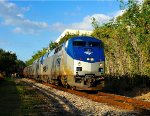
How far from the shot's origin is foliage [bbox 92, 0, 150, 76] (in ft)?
81.5

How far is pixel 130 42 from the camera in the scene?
28016mm

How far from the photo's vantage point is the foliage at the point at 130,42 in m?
24.8

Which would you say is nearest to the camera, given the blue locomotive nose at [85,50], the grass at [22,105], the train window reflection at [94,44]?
the grass at [22,105]

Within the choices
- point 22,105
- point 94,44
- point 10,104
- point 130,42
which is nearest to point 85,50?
point 94,44

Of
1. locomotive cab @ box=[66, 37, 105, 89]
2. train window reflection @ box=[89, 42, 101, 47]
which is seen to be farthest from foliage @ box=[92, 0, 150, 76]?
locomotive cab @ box=[66, 37, 105, 89]

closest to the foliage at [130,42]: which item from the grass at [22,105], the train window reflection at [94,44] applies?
the train window reflection at [94,44]

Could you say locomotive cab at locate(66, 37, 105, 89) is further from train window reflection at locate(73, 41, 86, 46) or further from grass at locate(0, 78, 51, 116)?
grass at locate(0, 78, 51, 116)

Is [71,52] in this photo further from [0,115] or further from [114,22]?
[114,22]

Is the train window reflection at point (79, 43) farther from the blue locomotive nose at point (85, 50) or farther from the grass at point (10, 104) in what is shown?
the grass at point (10, 104)

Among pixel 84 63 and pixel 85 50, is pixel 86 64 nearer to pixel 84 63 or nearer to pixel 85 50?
pixel 84 63

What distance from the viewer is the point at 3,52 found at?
132500 mm

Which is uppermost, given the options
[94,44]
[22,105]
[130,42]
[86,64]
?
[130,42]

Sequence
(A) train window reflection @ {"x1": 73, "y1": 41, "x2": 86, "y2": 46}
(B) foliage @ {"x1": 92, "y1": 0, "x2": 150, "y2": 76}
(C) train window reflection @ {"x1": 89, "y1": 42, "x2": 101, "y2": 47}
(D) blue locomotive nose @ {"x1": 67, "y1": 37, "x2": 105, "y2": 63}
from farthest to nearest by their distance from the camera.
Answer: (B) foliage @ {"x1": 92, "y1": 0, "x2": 150, "y2": 76} < (C) train window reflection @ {"x1": 89, "y1": 42, "x2": 101, "y2": 47} < (A) train window reflection @ {"x1": 73, "y1": 41, "x2": 86, "y2": 46} < (D) blue locomotive nose @ {"x1": 67, "y1": 37, "x2": 105, "y2": 63}

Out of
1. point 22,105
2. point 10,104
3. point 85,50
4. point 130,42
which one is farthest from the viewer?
point 130,42
